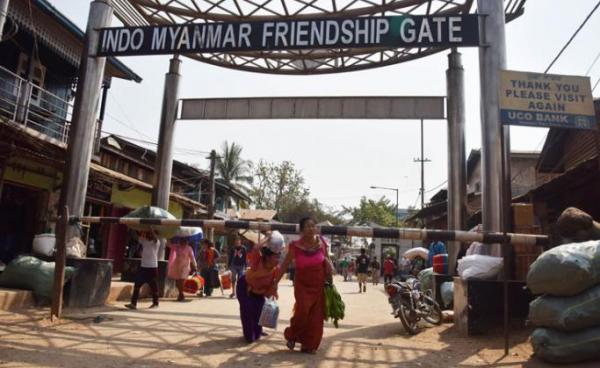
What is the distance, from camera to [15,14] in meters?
10.4

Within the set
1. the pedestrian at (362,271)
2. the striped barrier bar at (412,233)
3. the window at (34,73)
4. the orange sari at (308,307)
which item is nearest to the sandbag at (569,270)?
the striped barrier bar at (412,233)

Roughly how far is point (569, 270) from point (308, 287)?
2.70 meters

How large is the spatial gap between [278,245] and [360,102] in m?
6.73

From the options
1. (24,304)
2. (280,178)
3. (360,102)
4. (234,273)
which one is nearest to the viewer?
(24,304)

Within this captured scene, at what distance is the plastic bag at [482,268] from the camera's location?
20.7 ft

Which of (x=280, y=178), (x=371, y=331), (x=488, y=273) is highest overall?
(x=280, y=178)

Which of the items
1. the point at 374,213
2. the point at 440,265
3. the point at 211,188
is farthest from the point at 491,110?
the point at 374,213

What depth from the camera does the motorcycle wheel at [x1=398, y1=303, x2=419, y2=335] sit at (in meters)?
6.84

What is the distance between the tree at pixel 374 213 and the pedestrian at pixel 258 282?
169 ft

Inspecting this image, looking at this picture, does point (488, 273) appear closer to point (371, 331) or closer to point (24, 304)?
point (371, 331)

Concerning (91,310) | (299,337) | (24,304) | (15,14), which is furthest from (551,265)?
(15,14)

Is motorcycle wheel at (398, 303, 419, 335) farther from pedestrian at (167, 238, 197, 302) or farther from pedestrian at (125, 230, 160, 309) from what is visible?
pedestrian at (167, 238, 197, 302)

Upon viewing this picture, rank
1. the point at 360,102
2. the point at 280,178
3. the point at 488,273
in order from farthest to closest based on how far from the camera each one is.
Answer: the point at 280,178 < the point at 360,102 < the point at 488,273

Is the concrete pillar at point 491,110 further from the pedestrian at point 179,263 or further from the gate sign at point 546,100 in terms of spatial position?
the pedestrian at point 179,263
